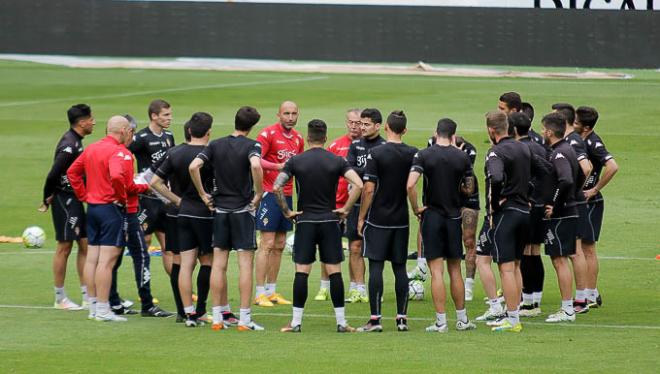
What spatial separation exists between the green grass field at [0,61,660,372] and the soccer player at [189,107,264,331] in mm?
463

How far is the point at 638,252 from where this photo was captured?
18234mm

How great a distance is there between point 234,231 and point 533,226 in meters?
3.46

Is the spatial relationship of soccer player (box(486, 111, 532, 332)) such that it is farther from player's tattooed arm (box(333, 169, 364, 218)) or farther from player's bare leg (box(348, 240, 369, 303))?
player's bare leg (box(348, 240, 369, 303))

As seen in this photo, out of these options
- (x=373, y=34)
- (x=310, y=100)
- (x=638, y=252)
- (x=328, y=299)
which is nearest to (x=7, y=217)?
(x=328, y=299)

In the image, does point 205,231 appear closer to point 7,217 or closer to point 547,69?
point 7,217

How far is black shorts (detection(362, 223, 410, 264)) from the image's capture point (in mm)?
12758

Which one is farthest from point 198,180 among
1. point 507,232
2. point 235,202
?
point 507,232

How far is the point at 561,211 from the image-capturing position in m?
13.5

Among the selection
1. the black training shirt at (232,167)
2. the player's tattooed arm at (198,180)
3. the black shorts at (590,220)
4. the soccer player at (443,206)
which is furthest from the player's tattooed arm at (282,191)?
the black shorts at (590,220)

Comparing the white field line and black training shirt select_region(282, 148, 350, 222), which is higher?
the white field line

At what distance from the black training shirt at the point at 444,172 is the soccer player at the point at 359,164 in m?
1.70

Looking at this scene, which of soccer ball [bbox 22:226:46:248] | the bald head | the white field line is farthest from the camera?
the white field line

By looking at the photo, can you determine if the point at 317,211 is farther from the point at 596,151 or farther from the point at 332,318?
the point at 596,151

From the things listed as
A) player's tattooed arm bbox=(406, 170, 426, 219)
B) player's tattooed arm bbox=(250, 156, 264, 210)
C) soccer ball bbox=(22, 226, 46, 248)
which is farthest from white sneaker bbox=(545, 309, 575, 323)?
soccer ball bbox=(22, 226, 46, 248)
